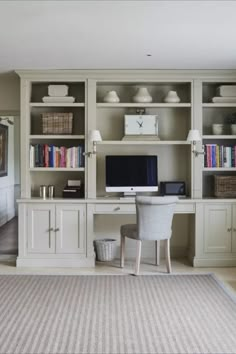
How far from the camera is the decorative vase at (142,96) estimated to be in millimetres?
5562

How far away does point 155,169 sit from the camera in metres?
5.69

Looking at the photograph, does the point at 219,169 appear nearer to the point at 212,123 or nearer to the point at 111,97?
the point at 212,123

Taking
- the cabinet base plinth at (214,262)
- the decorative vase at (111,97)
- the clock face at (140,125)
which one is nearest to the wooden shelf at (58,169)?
the clock face at (140,125)

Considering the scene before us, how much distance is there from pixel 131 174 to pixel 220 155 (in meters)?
1.14

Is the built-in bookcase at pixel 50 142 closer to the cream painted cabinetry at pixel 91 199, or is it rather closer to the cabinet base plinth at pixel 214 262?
the cream painted cabinetry at pixel 91 199

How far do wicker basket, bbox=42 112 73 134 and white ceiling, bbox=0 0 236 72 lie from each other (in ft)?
2.02

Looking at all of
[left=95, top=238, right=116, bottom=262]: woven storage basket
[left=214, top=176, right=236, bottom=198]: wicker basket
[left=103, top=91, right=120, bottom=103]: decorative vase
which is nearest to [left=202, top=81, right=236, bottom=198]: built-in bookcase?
[left=214, top=176, right=236, bottom=198]: wicker basket

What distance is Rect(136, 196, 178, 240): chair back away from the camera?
4986 millimetres

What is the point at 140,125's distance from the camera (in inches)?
221

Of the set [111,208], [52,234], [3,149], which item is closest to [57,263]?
[52,234]

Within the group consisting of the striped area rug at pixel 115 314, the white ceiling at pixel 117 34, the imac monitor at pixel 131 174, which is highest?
the white ceiling at pixel 117 34

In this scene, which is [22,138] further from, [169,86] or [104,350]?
[104,350]

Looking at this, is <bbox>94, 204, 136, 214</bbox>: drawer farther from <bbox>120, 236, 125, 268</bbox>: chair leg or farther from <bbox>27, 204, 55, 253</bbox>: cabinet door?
<bbox>27, 204, 55, 253</bbox>: cabinet door

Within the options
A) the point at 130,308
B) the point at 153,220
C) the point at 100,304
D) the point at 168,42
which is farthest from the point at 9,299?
the point at 168,42
